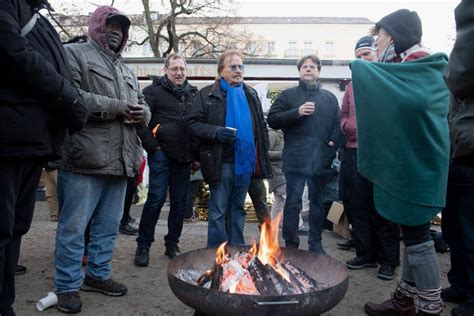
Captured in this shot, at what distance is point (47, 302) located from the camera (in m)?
3.52

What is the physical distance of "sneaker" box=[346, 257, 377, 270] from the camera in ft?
16.0

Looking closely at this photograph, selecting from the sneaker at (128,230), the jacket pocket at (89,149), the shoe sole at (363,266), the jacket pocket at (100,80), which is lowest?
the shoe sole at (363,266)

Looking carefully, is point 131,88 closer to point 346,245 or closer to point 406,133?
point 406,133

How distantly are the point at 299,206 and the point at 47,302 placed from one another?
2.86m

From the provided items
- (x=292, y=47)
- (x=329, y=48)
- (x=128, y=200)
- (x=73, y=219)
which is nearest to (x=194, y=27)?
(x=128, y=200)

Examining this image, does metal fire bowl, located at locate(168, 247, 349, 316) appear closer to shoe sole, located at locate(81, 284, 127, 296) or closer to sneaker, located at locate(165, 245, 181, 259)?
shoe sole, located at locate(81, 284, 127, 296)

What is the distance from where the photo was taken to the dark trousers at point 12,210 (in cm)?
246

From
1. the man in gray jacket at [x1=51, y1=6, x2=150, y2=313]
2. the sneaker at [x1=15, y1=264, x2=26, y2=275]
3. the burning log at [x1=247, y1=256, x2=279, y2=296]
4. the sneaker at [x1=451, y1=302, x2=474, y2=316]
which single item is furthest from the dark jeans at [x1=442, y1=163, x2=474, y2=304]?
the sneaker at [x1=15, y1=264, x2=26, y2=275]

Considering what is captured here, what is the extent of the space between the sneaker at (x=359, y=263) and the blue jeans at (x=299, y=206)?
464mm

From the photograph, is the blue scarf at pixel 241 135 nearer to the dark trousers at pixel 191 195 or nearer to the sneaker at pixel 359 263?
the sneaker at pixel 359 263

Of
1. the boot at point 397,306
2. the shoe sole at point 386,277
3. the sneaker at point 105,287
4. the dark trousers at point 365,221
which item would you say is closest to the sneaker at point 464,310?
the boot at point 397,306

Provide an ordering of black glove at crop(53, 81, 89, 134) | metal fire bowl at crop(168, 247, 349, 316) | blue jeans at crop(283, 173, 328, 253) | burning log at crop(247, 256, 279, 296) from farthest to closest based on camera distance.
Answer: blue jeans at crop(283, 173, 328, 253) → burning log at crop(247, 256, 279, 296) → black glove at crop(53, 81, 89, 134) → metal fire bowl at crop(168, 247, 349, 316)

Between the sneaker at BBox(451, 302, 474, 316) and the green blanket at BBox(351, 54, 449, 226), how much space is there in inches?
43.0

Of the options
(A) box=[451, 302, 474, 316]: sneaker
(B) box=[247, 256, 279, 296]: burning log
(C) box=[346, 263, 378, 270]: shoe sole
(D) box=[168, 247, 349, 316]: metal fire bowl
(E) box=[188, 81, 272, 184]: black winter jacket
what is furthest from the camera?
(C) box=[346, 263, 378, 270]: shoe sole
